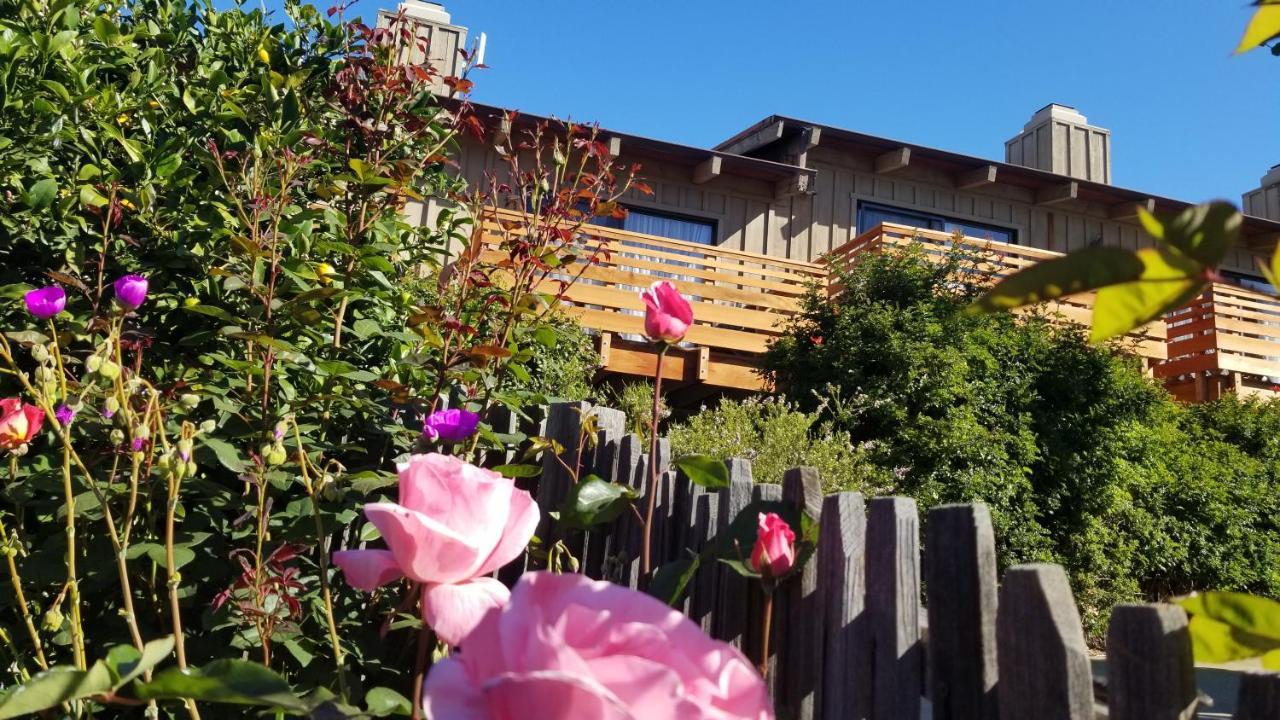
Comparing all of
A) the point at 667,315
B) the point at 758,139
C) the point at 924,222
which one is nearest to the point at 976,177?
the point at 924,222

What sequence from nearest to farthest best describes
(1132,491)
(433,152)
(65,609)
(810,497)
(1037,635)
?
(1037,635), (810,497), (65,609), (433,152), (1132,491)

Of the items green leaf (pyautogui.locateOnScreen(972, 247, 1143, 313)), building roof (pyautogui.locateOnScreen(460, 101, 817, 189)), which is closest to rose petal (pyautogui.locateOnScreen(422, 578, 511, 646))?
green leaf (pyautogui.locateOnScreen(972, 247, 1143, 313))

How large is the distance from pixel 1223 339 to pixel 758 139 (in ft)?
20.4

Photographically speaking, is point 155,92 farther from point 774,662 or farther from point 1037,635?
point 1037,635

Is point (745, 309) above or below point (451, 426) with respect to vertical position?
above

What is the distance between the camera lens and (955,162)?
1155cm

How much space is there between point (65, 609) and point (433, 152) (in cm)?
121

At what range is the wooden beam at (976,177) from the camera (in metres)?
11.4

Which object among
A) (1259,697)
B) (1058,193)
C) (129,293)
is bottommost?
(1259,697)

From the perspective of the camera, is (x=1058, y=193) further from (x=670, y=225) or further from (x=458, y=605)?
(x=458, y=605)

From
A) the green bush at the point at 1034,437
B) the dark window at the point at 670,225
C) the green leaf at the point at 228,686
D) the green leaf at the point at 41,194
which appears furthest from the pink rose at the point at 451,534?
the dark window at the point at 670,225

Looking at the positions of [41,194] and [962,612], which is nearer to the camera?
[962,612]

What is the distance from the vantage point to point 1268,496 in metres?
7.71

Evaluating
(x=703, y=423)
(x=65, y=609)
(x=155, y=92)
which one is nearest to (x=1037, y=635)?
(x=65, y=609)
